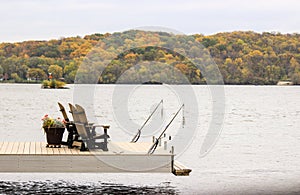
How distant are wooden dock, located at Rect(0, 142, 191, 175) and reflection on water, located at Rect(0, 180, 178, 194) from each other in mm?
1322

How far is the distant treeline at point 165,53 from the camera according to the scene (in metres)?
19.6

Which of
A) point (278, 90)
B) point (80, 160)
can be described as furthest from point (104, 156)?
point (278, 90)

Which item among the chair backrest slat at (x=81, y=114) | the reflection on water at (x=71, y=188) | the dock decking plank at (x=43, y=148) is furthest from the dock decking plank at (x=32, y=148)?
the chair backrest slat at (x=81, y=114)

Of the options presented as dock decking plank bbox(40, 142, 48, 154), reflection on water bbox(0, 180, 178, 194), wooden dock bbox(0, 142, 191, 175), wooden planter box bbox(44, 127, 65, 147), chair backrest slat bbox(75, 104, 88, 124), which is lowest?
reflection on water bbox(0, 180, 178, 194)

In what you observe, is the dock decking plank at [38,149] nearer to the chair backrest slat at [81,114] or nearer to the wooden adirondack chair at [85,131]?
the wooden adirondack chair at [85,131]

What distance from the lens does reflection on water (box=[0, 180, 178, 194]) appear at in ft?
46.6

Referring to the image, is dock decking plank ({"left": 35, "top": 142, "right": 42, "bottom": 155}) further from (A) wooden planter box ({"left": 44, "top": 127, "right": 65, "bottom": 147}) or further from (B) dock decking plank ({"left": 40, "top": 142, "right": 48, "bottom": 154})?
(A) wooden planter box ({"left": 44, "top": 127, "right": 65, "bottom": 147})

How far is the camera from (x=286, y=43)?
7156 cm

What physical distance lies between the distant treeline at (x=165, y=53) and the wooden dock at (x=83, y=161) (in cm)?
444

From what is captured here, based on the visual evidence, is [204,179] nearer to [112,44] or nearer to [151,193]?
[151,193]

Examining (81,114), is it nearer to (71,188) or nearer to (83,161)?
(83,161)

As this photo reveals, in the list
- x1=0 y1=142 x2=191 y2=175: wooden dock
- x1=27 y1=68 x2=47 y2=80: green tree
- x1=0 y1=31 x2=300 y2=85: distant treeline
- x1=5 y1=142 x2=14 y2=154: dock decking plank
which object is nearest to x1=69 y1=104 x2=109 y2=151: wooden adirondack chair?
x1=0 y1=142 x2=191 y2=175: wooden dock

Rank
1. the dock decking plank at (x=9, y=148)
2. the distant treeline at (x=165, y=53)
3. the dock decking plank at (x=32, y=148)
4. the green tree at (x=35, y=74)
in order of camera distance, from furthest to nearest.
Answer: the green tree at (x=35, y=74) < the distant treeline at (x=165, y=53) < the dock decking plank at (x=9, y=148) < the dock decking plank at (x=32, y=148)

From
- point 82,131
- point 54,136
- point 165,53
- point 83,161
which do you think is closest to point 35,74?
point 165,53
